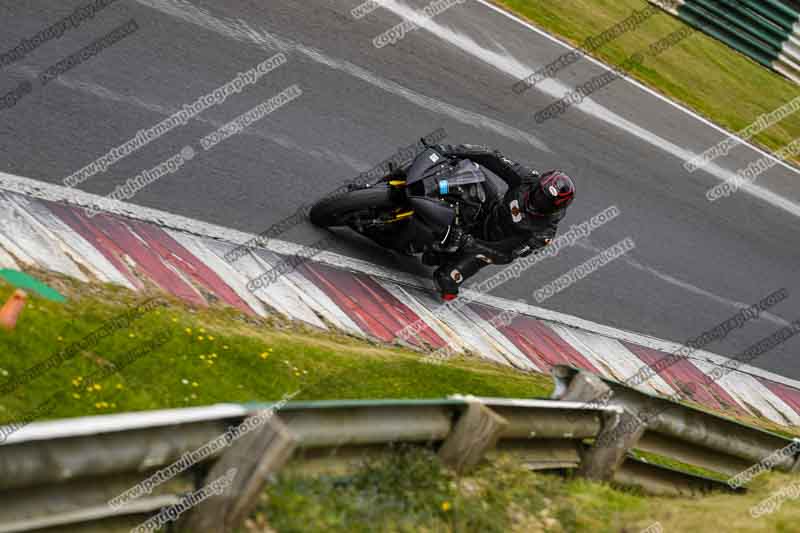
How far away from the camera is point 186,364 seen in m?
6.21

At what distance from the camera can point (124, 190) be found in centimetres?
787

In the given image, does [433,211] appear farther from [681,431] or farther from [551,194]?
[681,431]

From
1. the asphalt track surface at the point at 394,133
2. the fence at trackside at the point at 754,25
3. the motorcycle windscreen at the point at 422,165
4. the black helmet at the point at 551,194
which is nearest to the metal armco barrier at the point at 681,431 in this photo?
the black helmet at the point at 551,194

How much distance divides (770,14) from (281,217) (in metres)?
13.7

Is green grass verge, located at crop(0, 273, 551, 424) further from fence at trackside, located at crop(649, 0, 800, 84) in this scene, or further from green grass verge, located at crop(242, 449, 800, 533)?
fence at trackside, located at crop(649, 0, 800, 84)

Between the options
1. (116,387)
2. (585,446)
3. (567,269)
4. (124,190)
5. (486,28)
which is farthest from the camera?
(486,28)

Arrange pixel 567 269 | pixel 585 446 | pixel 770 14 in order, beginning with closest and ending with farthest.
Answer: pixel 585 446 < pixel 567 269 < pixel 770 14

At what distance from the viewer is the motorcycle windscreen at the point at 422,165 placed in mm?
8758

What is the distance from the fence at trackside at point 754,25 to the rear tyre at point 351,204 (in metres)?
11.6

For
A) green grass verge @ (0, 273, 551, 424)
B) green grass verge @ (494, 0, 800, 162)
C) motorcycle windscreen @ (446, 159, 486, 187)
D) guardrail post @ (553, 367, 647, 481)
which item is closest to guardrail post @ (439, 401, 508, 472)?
guardrail post @ (553, 367, 647, 481)

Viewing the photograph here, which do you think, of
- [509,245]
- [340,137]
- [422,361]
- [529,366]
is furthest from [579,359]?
[340,137]

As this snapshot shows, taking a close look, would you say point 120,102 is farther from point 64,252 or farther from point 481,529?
point 481,529

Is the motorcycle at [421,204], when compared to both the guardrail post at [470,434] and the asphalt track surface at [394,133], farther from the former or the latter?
the guardrail post at [470,434]

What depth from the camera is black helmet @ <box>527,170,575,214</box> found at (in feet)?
28.8
